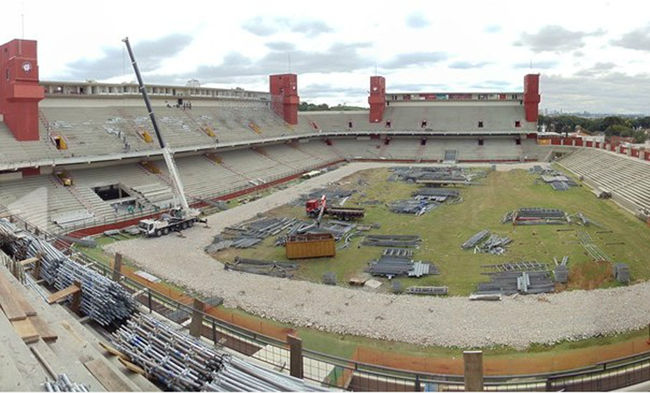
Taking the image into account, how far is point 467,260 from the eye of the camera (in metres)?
20.6

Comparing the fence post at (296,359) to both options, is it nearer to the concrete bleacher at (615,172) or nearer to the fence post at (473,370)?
the fence post at (473,370)

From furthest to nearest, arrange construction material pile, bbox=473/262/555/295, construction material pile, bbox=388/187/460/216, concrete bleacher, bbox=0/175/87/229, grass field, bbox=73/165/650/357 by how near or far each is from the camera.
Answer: construction material pile, bbox=388/187/460/216 < concrete bleacher, bbox=0/175/87/229 < construction material pile, bbox=473/262/555/295 < grass field, bbox=73/165/650/357

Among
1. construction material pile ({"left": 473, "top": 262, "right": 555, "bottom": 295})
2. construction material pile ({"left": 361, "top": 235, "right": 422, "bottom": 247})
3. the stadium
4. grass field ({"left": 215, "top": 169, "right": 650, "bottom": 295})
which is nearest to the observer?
the stadium

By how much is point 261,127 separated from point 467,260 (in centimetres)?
3639

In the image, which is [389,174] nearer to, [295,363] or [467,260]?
[467,260]

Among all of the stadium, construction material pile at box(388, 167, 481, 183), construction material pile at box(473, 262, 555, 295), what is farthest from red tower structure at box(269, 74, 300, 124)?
construction material pile at box(473, 262, 555, 295)

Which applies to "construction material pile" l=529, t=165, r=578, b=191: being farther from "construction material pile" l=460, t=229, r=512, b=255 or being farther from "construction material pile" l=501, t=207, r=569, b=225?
"construction material pile" l=460, t=229, r=512, b=255

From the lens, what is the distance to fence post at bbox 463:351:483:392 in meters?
8.45

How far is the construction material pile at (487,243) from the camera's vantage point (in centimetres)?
2180

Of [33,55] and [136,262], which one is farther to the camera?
[33,55]

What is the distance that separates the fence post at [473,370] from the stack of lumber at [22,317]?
7969 millimetres

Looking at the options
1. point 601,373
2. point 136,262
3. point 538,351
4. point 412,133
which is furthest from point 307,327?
point 412,133

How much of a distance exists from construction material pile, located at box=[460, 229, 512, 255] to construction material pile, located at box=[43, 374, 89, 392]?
17537 millimetres

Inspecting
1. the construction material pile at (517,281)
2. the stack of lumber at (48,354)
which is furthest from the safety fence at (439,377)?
the construction material pile at (517,281)
